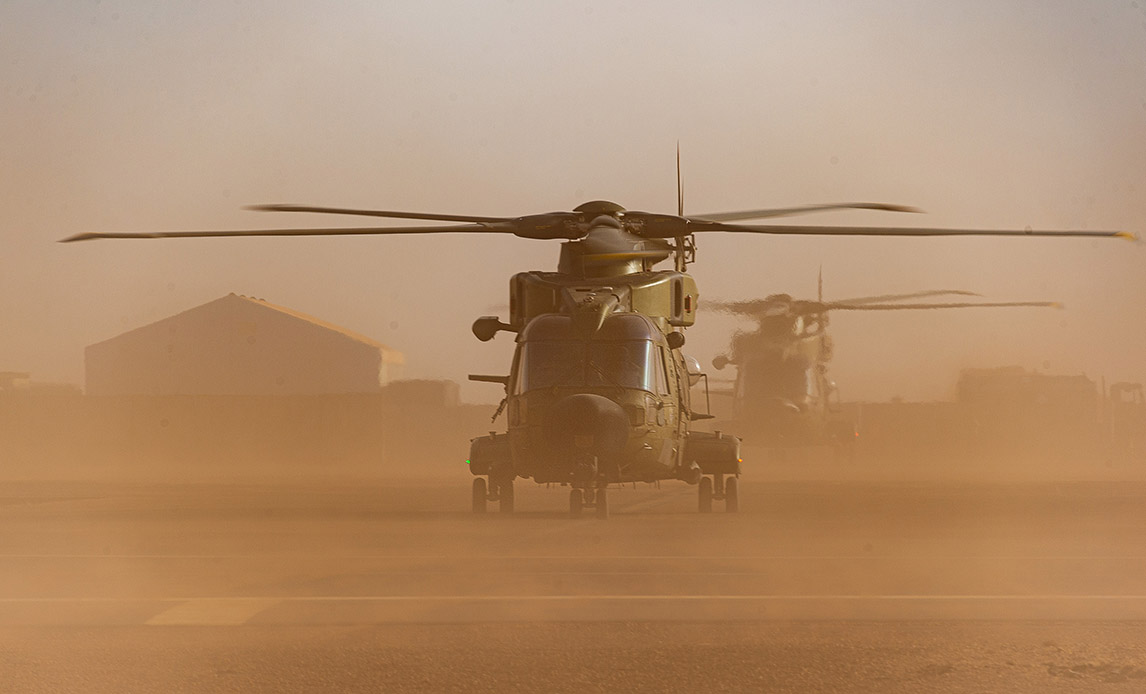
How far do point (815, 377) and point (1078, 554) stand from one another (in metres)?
33.3

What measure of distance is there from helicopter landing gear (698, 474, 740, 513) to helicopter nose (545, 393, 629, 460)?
12.5 ft

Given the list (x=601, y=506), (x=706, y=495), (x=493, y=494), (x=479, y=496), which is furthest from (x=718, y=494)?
(x=479, y=496)

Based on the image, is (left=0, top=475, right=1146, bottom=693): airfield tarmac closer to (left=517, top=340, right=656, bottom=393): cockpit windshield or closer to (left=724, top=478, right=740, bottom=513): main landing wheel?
(left=724, top=478, right=740, bottom=513): main landing wheel

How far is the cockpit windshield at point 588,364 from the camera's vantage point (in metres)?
19.7

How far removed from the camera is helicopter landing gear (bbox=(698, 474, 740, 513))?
885 inches

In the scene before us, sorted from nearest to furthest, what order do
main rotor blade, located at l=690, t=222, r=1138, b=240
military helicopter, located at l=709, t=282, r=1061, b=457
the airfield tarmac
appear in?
the airfield tarmac, main rotor blade, located at l=690, t=222, r=1138, b=240, military helicopter, located at l=709, t=282, r=1061, b=457

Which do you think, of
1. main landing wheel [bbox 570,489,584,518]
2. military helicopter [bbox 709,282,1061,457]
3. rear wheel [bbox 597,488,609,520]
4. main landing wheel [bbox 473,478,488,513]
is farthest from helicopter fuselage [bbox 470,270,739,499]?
military helicopter [bbox 709,282,1061,457]

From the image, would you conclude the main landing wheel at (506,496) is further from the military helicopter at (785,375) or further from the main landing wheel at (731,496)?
the military helicopter at (785,375)

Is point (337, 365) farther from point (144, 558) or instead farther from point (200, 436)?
point (144, 558)

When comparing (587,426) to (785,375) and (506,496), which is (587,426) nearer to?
(506,496)

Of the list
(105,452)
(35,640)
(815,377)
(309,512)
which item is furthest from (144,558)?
(105,452)

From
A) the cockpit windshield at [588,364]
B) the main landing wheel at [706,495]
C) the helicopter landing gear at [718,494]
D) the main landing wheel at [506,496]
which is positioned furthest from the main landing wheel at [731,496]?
the main landing wheel at [506,496]

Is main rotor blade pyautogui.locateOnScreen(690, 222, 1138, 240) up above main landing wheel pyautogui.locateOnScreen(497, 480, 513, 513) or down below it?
above

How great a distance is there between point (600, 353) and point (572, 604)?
9.47m
